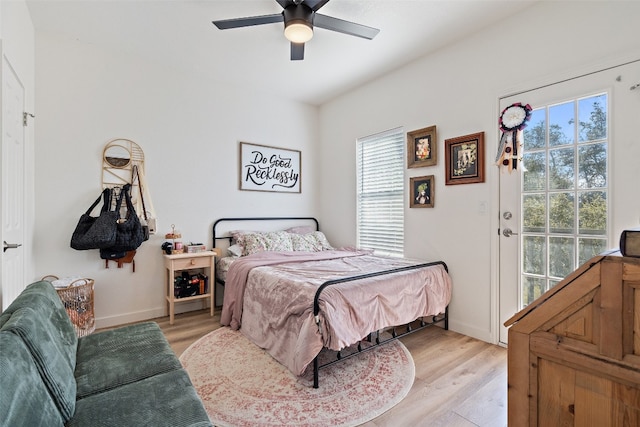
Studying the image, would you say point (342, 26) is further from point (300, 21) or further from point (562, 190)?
point (562, 190)

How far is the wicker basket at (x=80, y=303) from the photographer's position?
260 centimetres

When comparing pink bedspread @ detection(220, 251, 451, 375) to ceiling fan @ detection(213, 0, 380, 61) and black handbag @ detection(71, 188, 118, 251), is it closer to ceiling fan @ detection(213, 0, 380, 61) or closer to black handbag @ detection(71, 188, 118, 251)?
black handbag @ detection(71, 188, 118, 251)

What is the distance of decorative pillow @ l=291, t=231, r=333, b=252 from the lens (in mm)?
3846

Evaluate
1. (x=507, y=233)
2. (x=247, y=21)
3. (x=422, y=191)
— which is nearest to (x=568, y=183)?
(x=507, y=233)

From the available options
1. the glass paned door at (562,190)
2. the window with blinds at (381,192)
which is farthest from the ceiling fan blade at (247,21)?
the glass paned door at (562,190)

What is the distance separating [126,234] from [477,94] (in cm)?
346

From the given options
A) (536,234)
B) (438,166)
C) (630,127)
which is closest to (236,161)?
(438,166)

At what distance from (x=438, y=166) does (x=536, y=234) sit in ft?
3.48

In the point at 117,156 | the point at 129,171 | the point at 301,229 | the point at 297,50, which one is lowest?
the point at 301,229

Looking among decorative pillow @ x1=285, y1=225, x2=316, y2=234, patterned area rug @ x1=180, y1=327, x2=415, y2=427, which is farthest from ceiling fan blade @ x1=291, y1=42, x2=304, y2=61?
patterned area rug @ x1=180, y1=327, x2=415, y2=427

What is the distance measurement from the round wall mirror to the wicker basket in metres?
1.14

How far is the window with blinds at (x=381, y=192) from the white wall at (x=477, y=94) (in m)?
0.16

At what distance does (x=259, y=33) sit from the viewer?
2.75m

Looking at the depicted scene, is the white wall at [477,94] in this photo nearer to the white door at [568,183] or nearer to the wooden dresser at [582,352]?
the white door at [568,183]
